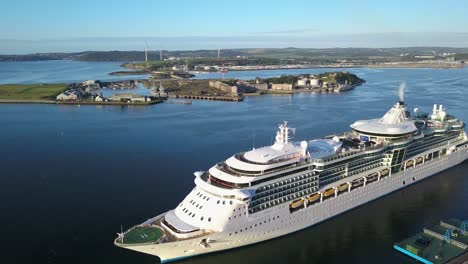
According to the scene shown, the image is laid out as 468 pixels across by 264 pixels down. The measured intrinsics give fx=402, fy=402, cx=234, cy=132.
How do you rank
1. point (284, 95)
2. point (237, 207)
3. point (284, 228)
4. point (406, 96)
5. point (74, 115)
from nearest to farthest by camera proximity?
point (237, 207) < point (284, 228) < point (74, 115) < point (406, 96) < point (284, 95)

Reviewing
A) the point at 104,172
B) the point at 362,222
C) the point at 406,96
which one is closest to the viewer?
the point at 362,222

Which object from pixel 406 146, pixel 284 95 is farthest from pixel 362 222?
pixel 284 95

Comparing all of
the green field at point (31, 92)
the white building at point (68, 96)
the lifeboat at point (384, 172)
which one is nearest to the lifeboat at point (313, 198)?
the lifeboat at point (384, 172)

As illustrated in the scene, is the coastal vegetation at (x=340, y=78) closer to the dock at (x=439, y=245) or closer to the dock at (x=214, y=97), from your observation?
the dock at (x=214, y=97)

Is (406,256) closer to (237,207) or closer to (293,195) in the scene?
(293,195)

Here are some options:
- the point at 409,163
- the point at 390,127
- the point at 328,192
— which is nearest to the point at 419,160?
the point at 409,163

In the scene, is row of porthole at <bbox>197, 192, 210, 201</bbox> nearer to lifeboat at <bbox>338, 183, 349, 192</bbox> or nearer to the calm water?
the calm water

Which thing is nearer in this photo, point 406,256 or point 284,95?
point 406,256

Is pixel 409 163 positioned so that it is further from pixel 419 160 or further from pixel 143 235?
pixel 143 235
